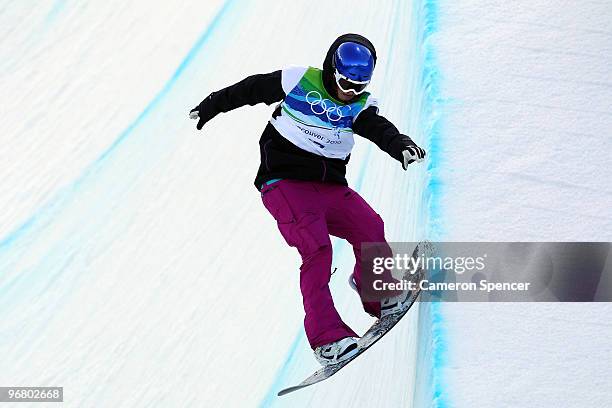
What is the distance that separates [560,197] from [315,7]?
3341 mm

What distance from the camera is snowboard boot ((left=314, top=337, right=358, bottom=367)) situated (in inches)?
127

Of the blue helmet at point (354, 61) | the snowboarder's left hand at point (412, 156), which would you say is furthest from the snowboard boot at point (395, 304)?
the blue helmet at point (354, 61)

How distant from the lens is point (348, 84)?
335 centimetres

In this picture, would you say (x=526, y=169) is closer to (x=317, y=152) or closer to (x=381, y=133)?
(x=381, y=133)

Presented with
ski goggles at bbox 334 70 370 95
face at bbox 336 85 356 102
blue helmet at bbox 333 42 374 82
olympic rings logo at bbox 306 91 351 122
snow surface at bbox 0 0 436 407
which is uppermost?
blue helmet at bbox 333 42 374 82

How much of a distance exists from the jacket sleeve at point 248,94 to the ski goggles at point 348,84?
0.86 feet

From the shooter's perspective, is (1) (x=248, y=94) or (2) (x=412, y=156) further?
(1) (x=248, y=94)

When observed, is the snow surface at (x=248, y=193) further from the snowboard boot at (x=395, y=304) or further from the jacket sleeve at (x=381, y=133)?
the jacket sleeve at (x=381, y=133)

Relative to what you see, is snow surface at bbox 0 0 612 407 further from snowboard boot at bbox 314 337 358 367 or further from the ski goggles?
the ski goggles

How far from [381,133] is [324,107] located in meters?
0.23

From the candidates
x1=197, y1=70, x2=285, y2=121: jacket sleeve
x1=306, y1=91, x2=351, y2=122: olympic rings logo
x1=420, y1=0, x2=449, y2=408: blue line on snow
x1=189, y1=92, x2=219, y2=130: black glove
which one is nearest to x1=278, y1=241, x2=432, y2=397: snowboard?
x1=420, y1=0, x2=449, y2=408: blue line on snow

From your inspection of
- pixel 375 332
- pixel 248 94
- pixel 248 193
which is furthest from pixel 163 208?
pixel 375 332

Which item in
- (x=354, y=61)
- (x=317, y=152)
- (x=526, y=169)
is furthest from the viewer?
(x=526, y=169)

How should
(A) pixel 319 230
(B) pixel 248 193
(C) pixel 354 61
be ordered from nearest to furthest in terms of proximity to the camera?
(C) pixel 354 61 < (A) pixel 319 230 < (B) pixel 248 193
